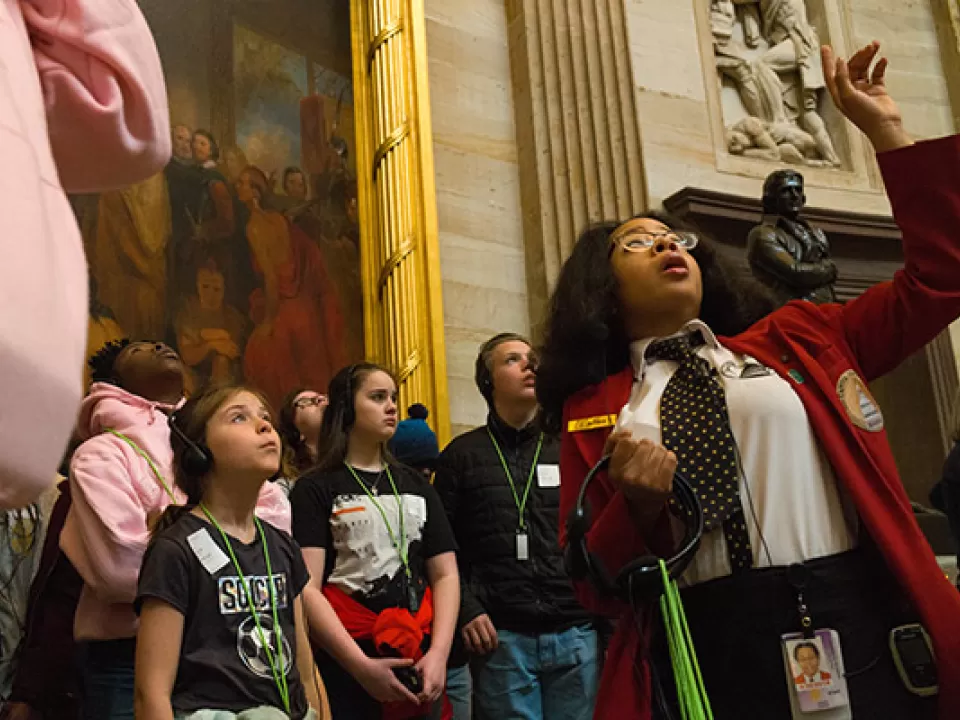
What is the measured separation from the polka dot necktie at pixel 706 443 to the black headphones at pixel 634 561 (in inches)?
3.8

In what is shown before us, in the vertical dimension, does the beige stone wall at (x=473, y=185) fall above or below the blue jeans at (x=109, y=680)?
above

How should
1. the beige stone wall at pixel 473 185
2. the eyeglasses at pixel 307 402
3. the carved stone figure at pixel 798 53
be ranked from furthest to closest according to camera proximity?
1. the carved stone figure at pixel 798 53
2. the beige stone wall at pixel 473 185
3. the eyeglasses at pixel 307 402

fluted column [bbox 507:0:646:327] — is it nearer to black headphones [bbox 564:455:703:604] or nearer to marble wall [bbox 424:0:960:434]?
marble wall [bbox 424:0:960:434]

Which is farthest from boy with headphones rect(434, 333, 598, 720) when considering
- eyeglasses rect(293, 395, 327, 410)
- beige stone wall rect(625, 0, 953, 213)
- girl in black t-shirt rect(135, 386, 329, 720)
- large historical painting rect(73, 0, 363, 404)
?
beige stone wall rect(625, 0, 953, 213)

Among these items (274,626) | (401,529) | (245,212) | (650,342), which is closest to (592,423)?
(650,342)

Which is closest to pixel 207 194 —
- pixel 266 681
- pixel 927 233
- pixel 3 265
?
pixel 266 681

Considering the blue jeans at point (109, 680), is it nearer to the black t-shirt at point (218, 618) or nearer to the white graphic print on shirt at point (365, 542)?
the black t-shirt at point (218, 618)

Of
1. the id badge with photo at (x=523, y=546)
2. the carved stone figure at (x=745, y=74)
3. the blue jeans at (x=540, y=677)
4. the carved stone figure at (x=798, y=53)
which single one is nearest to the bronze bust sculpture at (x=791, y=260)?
the id badge with photo at (x=523, y=546)

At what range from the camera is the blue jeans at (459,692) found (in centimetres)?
354

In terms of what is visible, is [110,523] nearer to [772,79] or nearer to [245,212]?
[245,212]

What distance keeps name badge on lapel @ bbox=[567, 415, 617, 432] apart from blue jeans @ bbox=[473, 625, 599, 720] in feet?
5.36

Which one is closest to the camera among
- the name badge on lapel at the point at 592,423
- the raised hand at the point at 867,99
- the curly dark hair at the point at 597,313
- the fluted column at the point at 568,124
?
the raised hand at the point at 867,99

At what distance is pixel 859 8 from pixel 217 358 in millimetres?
6408

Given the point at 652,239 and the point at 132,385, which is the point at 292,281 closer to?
the point at 132,385
